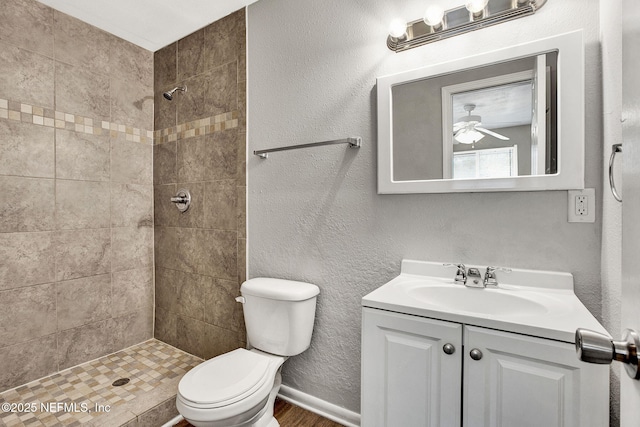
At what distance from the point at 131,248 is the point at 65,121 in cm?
95

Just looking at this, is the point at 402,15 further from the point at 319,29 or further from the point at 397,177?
the point at 397,177

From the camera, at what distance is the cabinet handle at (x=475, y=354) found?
926mm

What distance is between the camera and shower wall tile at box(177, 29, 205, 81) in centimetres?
218

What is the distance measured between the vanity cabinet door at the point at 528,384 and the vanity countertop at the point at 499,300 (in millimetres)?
36

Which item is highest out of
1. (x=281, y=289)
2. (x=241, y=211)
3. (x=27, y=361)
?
(x=241, y=211)

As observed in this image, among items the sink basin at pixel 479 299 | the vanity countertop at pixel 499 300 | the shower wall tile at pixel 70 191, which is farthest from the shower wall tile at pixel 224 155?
the sink basin at pixel 479 299

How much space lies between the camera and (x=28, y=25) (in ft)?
6.13

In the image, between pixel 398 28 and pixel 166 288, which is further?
pixel 166 288

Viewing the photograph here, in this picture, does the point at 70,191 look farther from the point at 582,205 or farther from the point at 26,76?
the point at 582,205

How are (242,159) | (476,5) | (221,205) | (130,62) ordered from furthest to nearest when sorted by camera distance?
(130,62) < (221,205) < (242,159) < (476,5)

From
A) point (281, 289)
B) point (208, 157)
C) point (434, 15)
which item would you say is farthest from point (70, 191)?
point (434, 15)

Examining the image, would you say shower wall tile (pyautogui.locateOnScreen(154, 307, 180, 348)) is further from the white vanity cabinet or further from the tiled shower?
the white vanity cabinet

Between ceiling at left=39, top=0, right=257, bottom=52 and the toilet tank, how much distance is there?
173 cm

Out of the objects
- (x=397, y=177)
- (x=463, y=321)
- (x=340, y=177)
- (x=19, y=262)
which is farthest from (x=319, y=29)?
(x=19, y=262)
